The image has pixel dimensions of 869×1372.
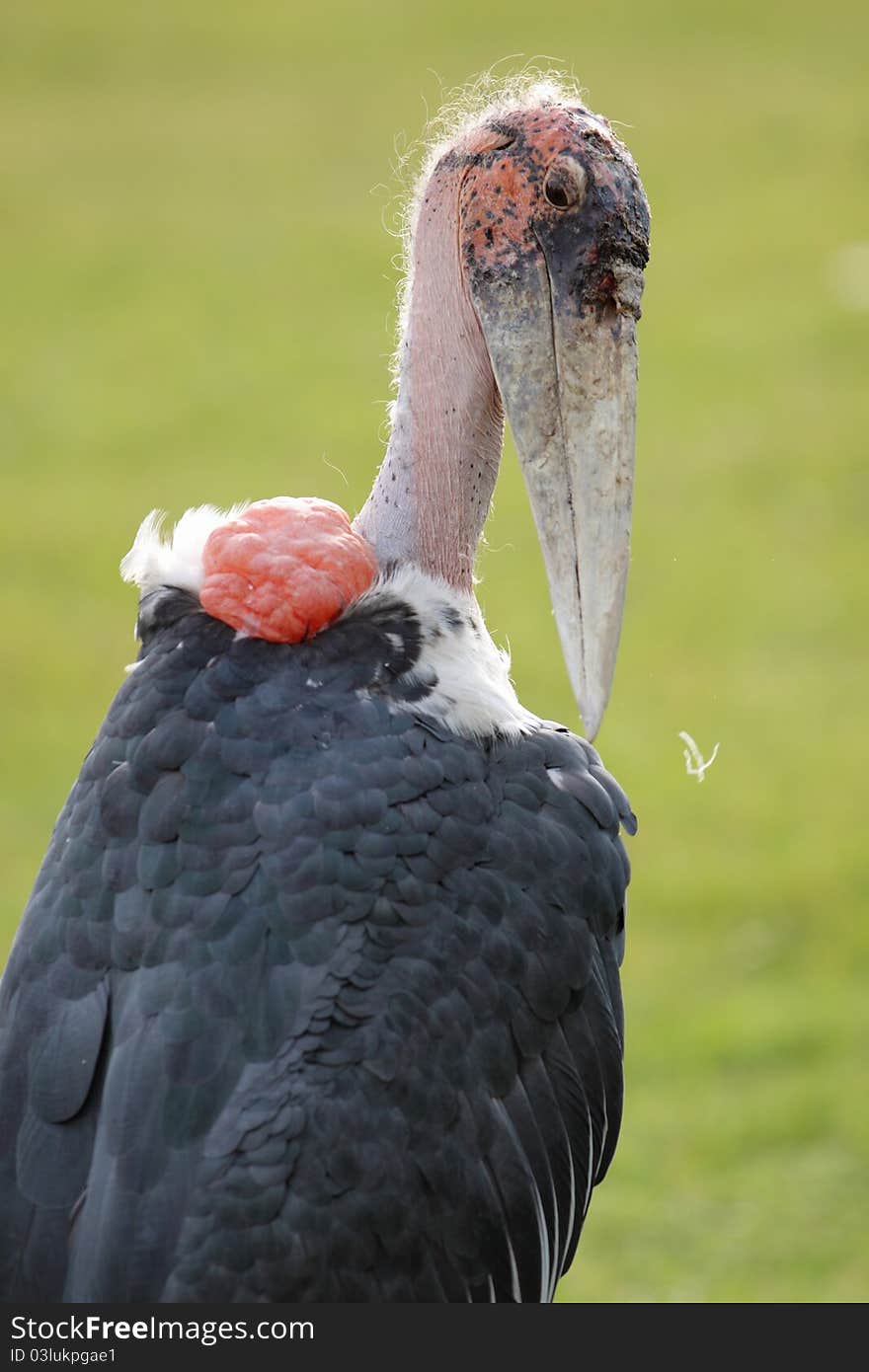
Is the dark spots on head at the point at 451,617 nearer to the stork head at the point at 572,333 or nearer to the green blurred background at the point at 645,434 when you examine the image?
the stork head at the point at 572,333

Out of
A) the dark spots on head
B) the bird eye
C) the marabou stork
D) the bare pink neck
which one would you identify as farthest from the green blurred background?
the bird eye

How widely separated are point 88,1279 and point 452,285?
1.64 metres

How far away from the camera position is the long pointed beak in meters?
2.98

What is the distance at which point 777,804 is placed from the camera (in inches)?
340

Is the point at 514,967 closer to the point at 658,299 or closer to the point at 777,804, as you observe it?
the point at 777,804

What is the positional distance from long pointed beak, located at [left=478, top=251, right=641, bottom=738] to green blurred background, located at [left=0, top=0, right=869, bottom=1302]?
54cm

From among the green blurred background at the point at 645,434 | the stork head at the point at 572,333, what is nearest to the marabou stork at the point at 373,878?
the stork head at the point at 572,333

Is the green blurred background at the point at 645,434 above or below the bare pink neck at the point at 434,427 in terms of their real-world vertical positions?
above

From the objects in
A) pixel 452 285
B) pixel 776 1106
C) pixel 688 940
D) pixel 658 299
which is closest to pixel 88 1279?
pixel 452 285

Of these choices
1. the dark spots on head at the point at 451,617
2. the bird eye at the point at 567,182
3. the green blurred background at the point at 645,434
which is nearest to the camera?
the bird eye at the point at 567,182

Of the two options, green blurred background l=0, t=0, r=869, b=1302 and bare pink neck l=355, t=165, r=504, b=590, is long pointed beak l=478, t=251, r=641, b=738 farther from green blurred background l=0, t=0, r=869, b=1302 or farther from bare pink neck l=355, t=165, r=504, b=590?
green blurred background l=0, t=0, r=869, b=1302

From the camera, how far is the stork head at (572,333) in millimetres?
2971

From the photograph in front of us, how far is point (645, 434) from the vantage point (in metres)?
13.1

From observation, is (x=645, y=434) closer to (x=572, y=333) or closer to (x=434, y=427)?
(x=434, y=427)
